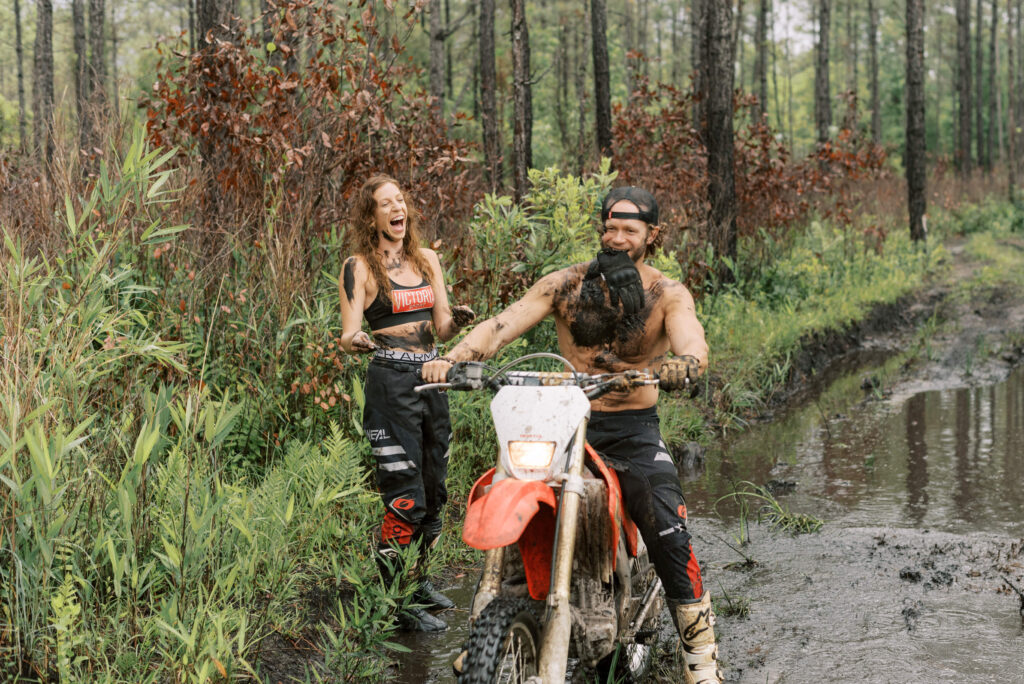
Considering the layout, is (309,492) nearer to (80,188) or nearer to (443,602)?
(443,602)

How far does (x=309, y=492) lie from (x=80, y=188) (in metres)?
2.56

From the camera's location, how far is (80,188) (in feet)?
19.4

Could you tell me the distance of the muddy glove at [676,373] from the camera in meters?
3.09

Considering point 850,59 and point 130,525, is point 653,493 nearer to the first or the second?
point 130,525

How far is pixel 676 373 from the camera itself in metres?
3.09

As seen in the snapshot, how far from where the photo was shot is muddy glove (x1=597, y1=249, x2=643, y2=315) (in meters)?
3.77

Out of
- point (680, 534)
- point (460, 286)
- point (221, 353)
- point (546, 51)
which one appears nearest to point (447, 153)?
point (460, 286)

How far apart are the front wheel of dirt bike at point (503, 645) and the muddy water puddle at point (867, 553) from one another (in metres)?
1.24

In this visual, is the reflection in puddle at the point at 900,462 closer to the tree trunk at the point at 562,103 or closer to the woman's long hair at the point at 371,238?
the woman's long hair at the point at 371,238

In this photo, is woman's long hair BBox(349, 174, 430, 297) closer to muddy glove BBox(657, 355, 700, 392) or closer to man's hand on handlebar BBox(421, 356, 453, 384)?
man's hand on handlebar BBox(421, 356, 453, 384)

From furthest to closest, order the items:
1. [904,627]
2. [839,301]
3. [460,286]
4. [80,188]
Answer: [839,301] → [460,286] → [80,188] → [904,627]

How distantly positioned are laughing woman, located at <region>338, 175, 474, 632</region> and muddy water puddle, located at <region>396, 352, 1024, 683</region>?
47 cm

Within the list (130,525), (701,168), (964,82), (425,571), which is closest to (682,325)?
(425,571)

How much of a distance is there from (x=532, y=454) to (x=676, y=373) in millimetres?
537
